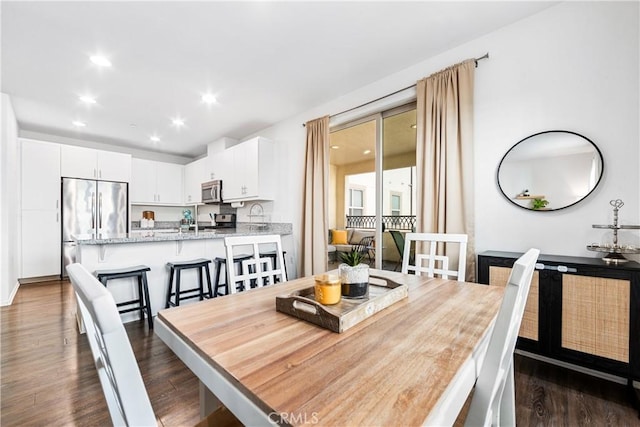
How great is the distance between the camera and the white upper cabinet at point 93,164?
459 cm

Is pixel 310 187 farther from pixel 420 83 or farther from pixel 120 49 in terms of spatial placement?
pixel 120 49

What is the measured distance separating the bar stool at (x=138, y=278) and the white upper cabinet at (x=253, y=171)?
191 cm

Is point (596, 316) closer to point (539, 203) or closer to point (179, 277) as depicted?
point (539, 203)

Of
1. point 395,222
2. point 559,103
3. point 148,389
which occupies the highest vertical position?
point 559,103

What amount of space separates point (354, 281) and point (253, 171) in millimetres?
3435

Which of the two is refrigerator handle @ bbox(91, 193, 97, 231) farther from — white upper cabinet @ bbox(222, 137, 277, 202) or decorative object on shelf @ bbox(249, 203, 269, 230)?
decorative object on shelf @ bbox(249, 203, 269, 230)

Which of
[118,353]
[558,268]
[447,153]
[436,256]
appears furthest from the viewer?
[447,153]

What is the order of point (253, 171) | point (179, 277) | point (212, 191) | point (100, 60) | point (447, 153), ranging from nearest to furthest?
point (447, 153)
point (100, 60)
point (179, 277)
point (253, 171)
point (212, 191)

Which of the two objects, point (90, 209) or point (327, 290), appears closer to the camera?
point (327, 290)

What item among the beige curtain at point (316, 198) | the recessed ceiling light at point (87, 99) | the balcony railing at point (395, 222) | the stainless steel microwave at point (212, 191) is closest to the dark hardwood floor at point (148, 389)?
the balcony railing at point (395, 222)

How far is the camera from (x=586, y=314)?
169 centimetres

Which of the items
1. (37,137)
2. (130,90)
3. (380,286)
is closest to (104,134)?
(37,137)

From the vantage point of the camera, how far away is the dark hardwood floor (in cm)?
149

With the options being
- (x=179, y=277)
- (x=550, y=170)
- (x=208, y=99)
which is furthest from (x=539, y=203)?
(x=208, y=99)
